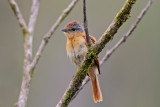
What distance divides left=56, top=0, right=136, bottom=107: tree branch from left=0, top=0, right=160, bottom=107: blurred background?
5.30 metres

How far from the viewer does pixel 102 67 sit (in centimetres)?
869

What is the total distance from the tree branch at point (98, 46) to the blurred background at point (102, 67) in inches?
209

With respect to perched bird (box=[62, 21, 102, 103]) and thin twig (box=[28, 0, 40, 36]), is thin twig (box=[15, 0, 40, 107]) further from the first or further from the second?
perched bird (box=[62, 21, 102, 103])

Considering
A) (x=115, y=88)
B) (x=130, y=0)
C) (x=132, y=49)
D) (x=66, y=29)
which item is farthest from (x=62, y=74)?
(x=130, y=0)

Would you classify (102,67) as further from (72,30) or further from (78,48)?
(78,48)

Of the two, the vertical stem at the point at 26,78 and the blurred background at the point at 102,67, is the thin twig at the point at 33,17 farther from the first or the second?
the blurred background at the point at 102,67

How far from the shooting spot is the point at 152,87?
8727 mm

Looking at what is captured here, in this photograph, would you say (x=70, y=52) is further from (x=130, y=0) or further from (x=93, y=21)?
(x=93, y=21)

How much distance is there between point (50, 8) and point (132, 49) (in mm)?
3354

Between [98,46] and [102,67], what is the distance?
600 cm

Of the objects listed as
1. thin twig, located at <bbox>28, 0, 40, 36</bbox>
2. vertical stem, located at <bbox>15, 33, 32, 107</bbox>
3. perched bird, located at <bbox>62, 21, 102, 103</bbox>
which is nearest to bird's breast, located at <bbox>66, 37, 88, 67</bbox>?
perched bird, located at <bbox>62, 21, 102, 103</bbox>

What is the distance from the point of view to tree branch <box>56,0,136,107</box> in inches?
103

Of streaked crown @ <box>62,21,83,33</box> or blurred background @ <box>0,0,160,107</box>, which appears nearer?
streaked crown @ <box>62,21,83,33</box>

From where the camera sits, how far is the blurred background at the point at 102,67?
839 cm
